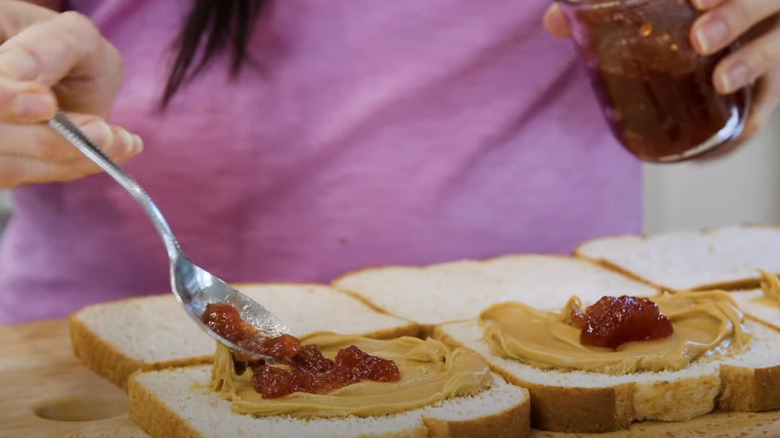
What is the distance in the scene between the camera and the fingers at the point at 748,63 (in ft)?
7.63

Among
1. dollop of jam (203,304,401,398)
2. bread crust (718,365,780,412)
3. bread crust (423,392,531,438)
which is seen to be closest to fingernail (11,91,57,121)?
dollop of jam (203,304,401,398)

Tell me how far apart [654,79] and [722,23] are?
198mm

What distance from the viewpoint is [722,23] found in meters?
2.25

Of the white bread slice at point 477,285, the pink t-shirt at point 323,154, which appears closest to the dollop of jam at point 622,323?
the white bread slice at point 477,285

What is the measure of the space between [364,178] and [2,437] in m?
1.60

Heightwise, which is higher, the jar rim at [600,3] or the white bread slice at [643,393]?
the jar rim at [600,3]

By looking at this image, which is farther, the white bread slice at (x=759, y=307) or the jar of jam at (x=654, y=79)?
the white bread slice at (x=759, y=307)

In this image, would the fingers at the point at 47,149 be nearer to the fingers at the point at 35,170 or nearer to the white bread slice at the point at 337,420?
the fingers at the point at 35,170

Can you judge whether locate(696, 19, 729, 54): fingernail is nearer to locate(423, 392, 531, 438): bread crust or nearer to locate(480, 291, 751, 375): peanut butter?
locate(480, 291, 751, 375): peanut butter

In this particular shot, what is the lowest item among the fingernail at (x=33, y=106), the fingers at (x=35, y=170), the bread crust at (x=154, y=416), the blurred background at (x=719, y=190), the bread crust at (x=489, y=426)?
the blurred background at (x=719, y=190)

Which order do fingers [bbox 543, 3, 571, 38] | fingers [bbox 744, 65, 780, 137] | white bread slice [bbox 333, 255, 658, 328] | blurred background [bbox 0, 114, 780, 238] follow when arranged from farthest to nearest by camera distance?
1. blurred background [bbox 0, 114, 780, 238]
2. fingers [bbox 543, 3, 571, 38]
3. white bread slice [bbox 333, 255, 658, 328]
4. fingers [bbox 744, 65, 780, 137]

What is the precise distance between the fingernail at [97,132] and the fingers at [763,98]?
1.64 meters

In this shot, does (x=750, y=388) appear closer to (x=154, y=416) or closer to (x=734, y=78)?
(x=734, y=78)

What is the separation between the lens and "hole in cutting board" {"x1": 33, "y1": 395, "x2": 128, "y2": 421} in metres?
2.15
